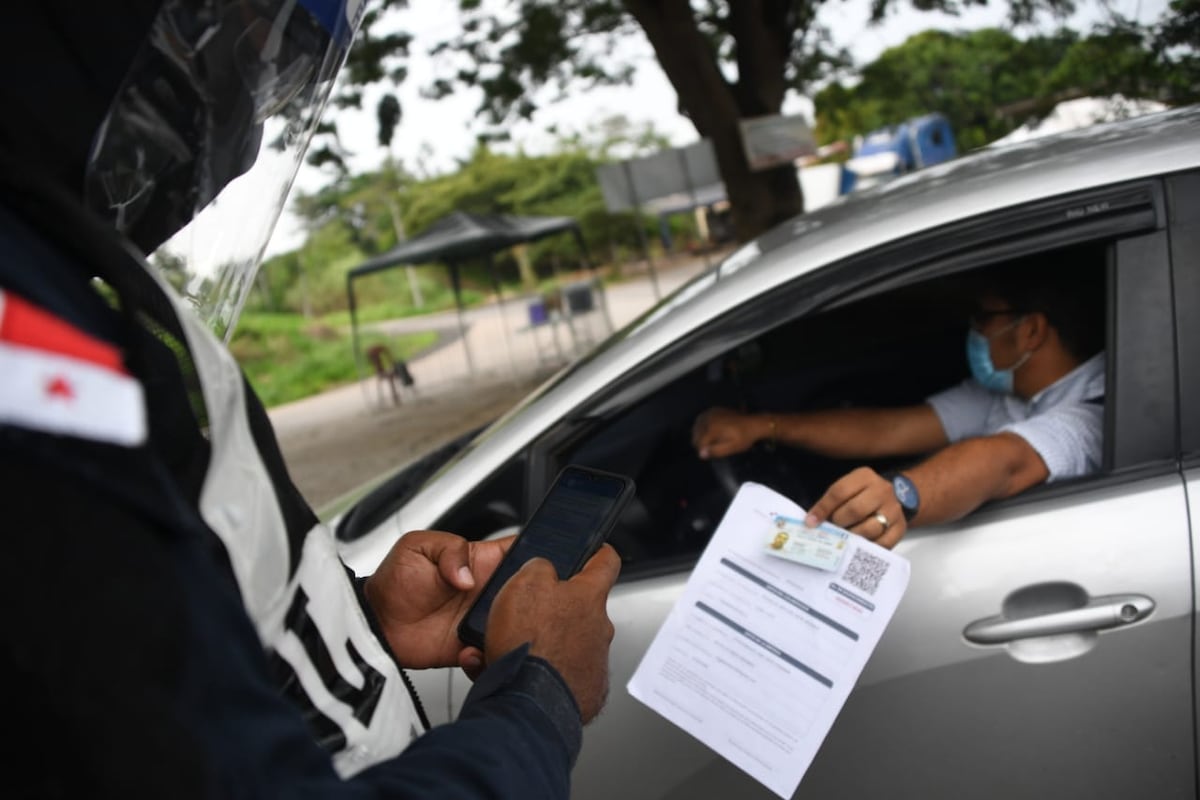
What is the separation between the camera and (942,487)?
175 cm

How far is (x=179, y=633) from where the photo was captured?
626 millimetres

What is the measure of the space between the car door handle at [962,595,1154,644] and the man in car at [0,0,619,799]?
86cm

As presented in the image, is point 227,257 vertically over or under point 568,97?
under

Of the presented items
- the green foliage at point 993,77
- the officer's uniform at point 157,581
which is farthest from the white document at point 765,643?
the green foliage at point 993,77

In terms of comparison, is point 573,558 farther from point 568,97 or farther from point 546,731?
point 568,97

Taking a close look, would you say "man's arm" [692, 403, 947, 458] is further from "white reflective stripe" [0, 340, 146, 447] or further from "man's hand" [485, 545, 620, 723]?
"white reflective stripe" [0, 340, 146, 447]

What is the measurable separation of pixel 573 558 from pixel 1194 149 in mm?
1456

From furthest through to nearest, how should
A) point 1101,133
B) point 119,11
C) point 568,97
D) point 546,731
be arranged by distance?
1. point 568,97
2. point 1101,133
3. point 546,731
4. point 119,11

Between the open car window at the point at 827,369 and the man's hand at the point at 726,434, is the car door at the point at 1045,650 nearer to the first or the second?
the open car window at the point at 827,369

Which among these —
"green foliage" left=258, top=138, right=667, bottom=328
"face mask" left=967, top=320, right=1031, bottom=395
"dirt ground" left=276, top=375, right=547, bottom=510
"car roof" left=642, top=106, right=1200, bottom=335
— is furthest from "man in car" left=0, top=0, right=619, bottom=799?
"green foliage" left=258, top=138, right=667, bottom=328

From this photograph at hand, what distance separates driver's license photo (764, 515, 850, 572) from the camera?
1567 mm

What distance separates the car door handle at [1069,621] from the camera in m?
1.62

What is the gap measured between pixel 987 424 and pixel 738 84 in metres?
4.98

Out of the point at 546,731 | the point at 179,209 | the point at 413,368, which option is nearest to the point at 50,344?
the point at 179,209
